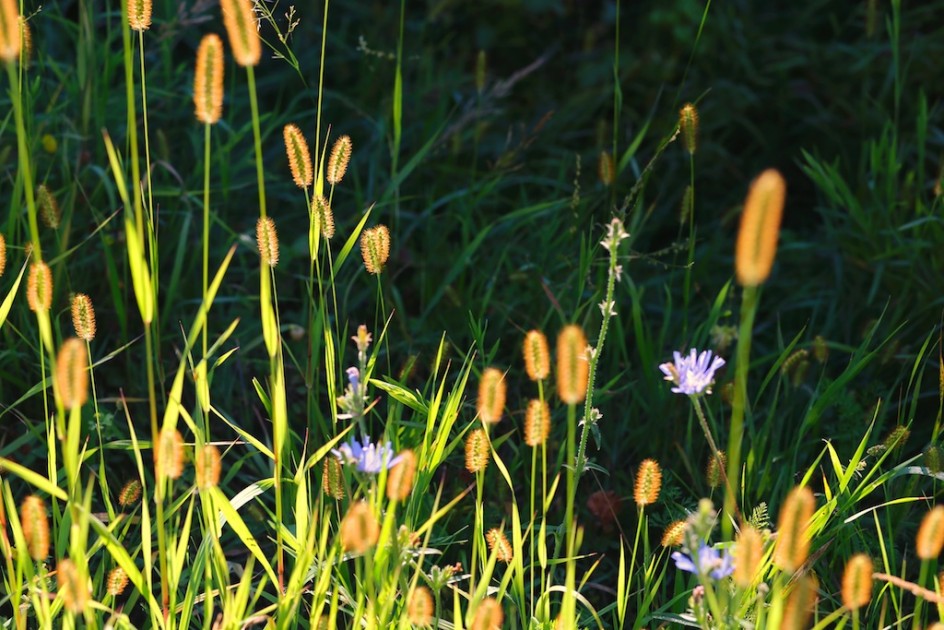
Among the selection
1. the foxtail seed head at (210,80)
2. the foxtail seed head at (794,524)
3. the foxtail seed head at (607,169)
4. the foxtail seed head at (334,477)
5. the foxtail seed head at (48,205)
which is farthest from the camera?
the foxtail seed head at (607,169)

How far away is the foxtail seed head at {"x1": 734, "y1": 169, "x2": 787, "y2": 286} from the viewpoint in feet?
3.46

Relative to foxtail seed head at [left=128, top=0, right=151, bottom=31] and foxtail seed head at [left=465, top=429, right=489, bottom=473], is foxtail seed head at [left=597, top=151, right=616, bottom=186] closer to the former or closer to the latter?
foxtail seed head at [left=465, top=429, right=489, bottom=473]

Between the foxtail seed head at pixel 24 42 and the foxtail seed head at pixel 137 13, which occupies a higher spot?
the foxtail seed head at pixel 137 13

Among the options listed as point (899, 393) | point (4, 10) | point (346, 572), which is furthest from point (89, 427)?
point (899, 393)

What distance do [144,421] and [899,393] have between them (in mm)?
1583

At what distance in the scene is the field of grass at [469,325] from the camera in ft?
4.76

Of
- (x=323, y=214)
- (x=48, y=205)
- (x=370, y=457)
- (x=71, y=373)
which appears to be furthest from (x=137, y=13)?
(x=48, y=205)

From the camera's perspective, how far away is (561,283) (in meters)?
2.63

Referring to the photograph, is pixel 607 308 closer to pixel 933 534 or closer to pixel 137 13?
pixel 933 534

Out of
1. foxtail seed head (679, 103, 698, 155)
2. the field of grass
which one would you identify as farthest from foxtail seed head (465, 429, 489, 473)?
foxtail seed head (679, 103, 698, 155)

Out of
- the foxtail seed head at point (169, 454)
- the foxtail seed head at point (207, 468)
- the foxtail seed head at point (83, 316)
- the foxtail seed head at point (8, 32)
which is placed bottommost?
the foxtail seed head at point (207, 468)

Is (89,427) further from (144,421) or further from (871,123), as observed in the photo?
(871,123)

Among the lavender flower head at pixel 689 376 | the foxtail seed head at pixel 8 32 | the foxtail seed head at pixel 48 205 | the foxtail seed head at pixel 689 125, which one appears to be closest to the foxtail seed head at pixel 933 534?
the lavender flower head at pixel 689 376

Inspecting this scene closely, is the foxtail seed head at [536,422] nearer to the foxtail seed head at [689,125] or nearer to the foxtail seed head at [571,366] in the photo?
the foxtail seed head at [571,366]
